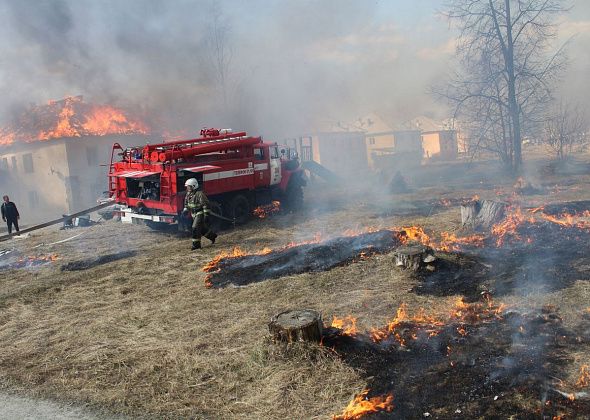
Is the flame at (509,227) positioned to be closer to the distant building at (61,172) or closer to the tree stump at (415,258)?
the tree stump at (415,258)

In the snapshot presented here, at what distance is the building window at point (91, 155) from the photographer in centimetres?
3228

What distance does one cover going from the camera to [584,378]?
14.3 feet

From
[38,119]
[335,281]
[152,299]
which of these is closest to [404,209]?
[335,281]

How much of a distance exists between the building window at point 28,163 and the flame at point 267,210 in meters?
25.5

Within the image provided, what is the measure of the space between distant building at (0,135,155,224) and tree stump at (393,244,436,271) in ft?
86.8

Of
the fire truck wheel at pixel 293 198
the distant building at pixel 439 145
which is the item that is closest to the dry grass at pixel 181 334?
the fire truck wheel at pixel 293 198

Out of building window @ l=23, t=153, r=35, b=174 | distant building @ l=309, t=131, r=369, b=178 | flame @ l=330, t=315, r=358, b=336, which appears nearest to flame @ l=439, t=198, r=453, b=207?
flame @ l=330, t=315, r=358, b=336

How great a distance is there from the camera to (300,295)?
742 centimetres

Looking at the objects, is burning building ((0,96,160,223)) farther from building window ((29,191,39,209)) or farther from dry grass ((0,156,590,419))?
dry grass ((0,156,590,419))

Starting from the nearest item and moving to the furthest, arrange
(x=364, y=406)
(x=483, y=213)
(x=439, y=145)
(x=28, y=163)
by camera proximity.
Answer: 1. (x=364, y=406)
2. (x=483, y=213)
3. (x=28, y=163)
4. (x=439, y=145)

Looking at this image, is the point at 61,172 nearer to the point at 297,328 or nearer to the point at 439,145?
the point at 297,328

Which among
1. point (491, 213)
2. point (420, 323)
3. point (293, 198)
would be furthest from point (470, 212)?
point (293, 198)

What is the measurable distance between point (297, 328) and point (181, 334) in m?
1.91

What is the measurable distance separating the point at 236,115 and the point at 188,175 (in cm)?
2634
